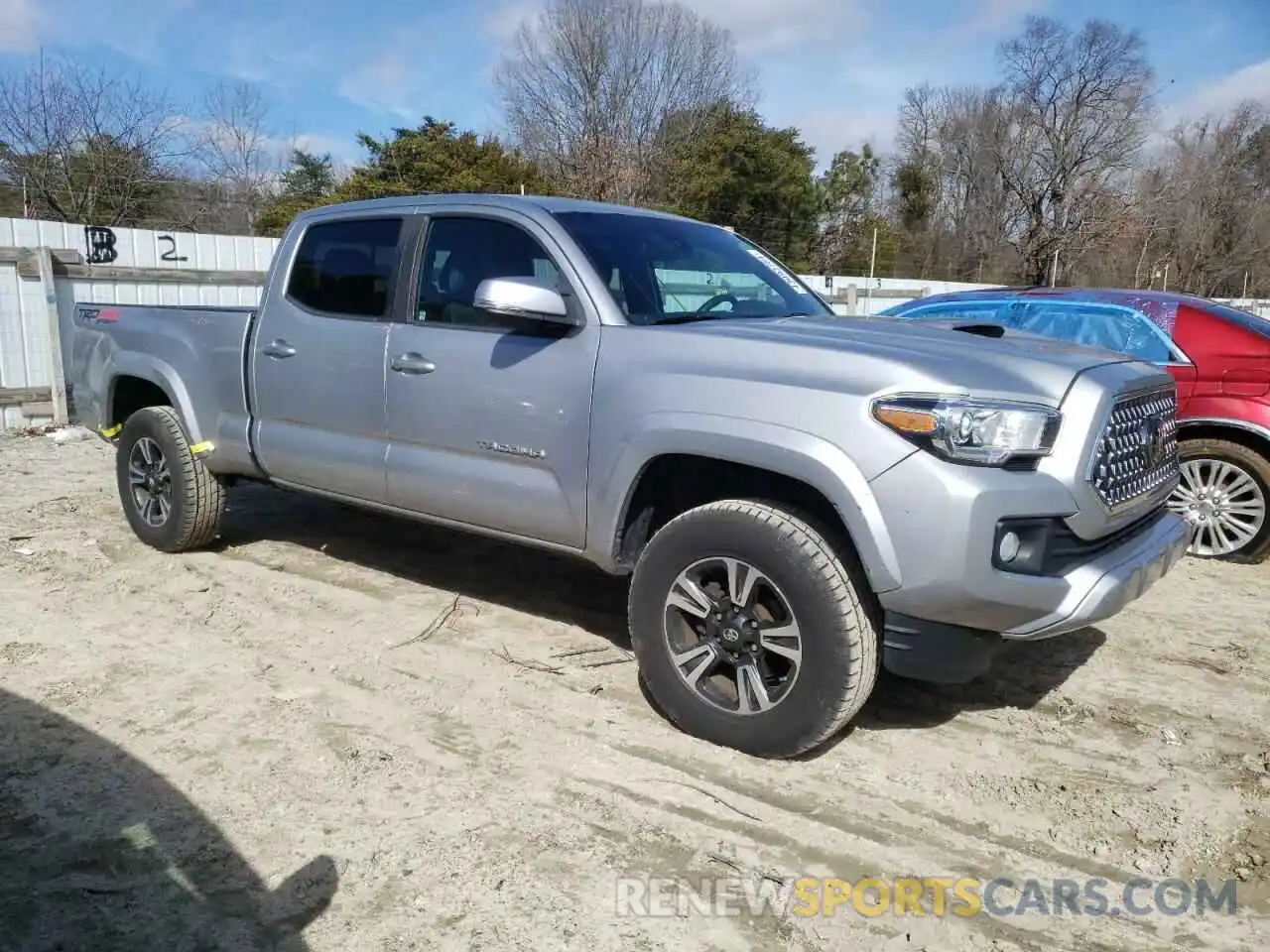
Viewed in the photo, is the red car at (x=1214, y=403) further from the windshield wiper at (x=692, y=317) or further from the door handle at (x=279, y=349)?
the door handle at (x=279, y=349)

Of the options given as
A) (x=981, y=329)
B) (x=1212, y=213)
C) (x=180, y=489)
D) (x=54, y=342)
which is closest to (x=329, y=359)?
(x=180, y=489)

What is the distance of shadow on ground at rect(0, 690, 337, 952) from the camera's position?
232 cm

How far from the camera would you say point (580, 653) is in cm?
416

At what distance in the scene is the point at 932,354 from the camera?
297 centimetres

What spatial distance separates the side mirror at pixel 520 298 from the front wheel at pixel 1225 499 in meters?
4.28

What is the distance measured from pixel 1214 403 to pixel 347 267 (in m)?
5.12

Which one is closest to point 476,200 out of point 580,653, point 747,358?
point 747,358

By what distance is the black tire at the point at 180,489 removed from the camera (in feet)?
16.9

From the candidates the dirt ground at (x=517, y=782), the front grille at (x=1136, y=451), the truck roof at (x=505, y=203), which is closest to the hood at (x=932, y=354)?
the front grille at (x=1136, y=451)

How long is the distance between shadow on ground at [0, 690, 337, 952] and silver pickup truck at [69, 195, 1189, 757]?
1455mm

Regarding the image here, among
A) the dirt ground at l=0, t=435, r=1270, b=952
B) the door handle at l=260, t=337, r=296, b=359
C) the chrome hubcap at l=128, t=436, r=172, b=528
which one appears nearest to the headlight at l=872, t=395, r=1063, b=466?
the dirt ground at l=0, t=435, r=1270, b=952

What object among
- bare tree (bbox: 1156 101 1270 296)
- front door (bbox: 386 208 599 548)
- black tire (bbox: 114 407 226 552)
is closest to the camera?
front door (bbox: 386 208 599 548)

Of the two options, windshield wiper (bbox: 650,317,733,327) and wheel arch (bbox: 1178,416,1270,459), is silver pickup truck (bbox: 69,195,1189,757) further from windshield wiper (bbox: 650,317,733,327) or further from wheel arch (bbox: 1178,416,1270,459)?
wheel arch (bbox: 1178,416,1270,459)

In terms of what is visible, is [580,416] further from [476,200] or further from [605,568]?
→ [476,200]
